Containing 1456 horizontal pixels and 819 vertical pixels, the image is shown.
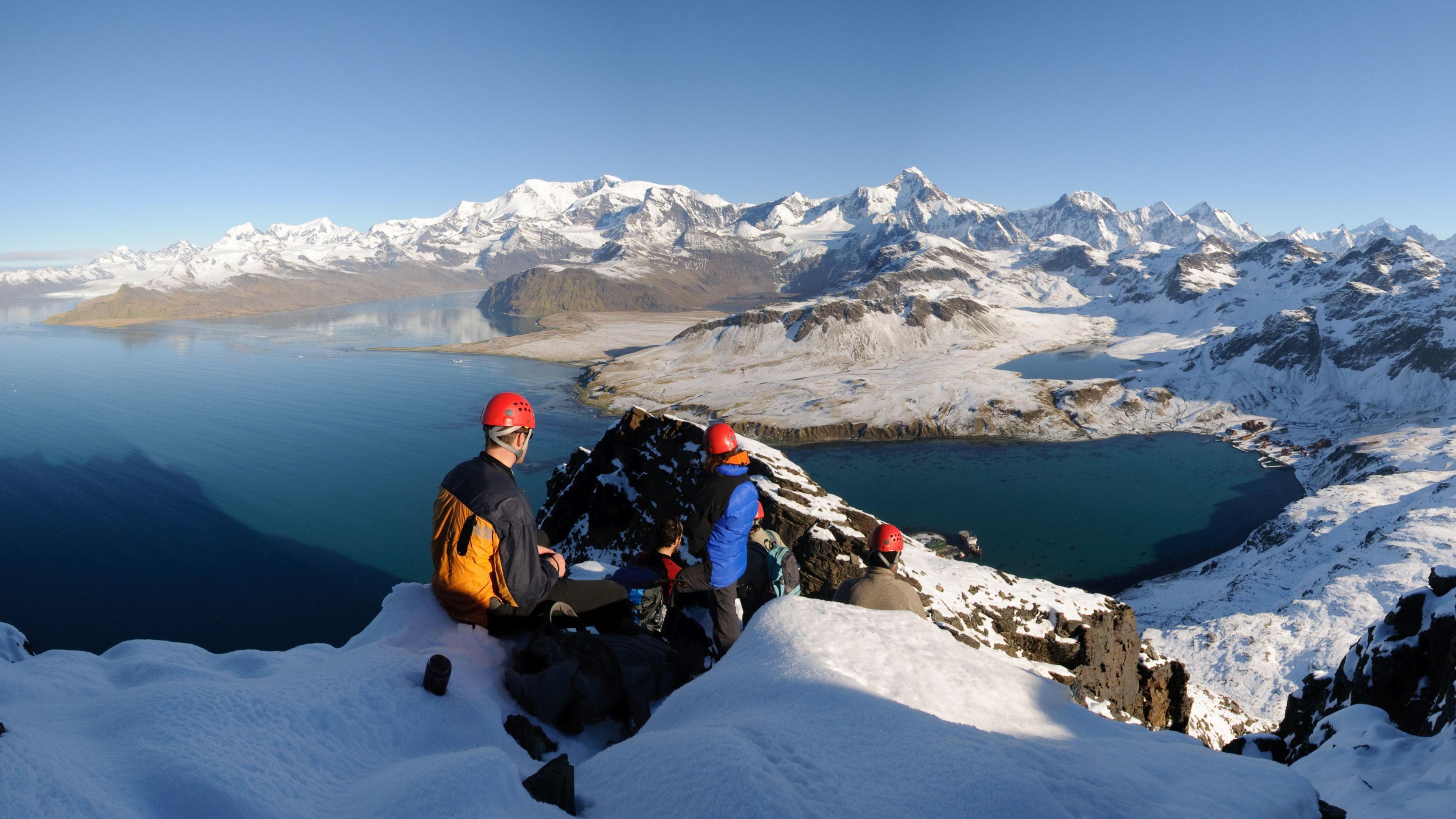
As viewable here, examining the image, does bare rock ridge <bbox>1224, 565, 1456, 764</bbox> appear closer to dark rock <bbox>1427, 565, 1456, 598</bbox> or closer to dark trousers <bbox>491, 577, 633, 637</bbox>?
dark rock <bbox>1427, 565, 1456, 598</bbox>

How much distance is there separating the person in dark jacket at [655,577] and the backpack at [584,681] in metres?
2.84

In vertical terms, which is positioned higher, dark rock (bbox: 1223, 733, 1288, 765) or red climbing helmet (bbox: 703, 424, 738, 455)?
red climbing helmet (bbox: 703, 424, 738, 455)

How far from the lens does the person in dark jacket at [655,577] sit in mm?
10266

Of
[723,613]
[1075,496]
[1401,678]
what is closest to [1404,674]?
[1401,678]

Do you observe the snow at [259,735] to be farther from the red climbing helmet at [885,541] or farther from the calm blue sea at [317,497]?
the calm blue sea at [317,497]

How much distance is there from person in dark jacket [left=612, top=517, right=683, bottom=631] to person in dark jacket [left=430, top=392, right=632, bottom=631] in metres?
3.05

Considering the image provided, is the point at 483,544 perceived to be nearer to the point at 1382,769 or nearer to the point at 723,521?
the point at 723,521

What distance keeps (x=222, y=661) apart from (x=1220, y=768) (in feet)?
29.2

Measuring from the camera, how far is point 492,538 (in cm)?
672

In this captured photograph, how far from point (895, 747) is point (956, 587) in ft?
51.1

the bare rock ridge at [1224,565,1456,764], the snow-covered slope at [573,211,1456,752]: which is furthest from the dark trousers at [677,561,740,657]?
the snow-covered slope at [573,211,1456,752]

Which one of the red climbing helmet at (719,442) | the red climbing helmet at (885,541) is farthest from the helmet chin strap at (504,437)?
the red climbing helmet at (885,541)

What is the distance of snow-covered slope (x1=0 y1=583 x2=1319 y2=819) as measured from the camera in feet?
11.0

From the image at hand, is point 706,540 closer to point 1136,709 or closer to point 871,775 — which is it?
point 871,775
